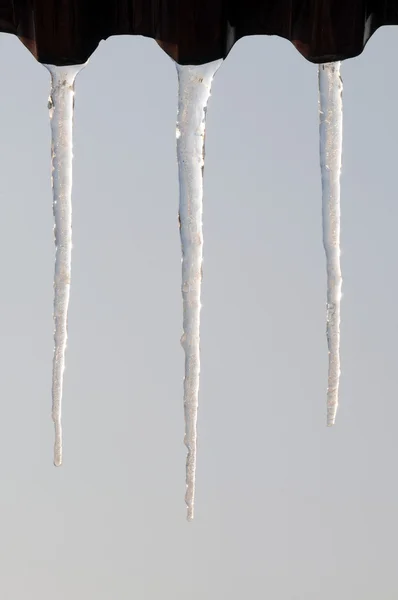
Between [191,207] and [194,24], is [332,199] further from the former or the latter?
[194,24]

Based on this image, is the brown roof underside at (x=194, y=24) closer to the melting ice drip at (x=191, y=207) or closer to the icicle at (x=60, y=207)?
the melting ice drip at (x=191, y=207)

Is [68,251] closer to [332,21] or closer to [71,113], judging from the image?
[71,113]

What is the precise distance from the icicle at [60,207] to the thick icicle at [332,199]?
31.6 inches

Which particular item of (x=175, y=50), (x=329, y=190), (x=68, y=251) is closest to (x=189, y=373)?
(x=68, y=251)

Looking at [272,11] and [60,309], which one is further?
[60,309]

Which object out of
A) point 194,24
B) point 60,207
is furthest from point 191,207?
point 194,24

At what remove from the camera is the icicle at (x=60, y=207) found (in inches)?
113

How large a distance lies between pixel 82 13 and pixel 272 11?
50cm

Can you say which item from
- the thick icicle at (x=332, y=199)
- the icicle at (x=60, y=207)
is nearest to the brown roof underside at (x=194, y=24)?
the icicle at (x=60, y=207)

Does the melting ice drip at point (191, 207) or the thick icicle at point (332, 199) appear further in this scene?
the thick icicle at point (332, 199)

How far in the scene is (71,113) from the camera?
295cm

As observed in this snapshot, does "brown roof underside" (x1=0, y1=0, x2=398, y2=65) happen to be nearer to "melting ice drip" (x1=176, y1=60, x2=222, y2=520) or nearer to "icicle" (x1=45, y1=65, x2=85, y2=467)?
"melting ice drip" (x1=176, y1=60, x2=222, y2=520)

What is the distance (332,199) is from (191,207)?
0.49 meters

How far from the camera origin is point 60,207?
3129 mm
